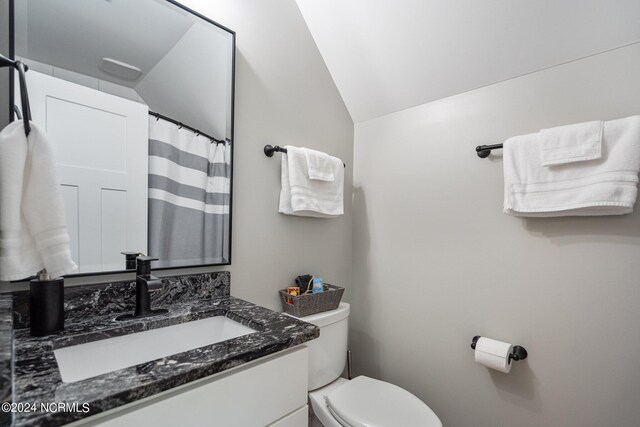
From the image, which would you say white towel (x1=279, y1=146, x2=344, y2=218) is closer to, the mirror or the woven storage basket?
the mirror

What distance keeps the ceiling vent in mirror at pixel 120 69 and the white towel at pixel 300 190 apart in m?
0.63

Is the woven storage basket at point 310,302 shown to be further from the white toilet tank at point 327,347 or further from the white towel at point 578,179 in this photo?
the white towel at point 578,179

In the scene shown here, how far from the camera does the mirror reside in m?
0.89

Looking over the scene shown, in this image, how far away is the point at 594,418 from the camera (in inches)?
43.8

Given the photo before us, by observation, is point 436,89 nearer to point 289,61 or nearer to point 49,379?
point 289,61

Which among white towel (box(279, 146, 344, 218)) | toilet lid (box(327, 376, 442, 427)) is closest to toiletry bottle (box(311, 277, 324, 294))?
white towel (box(279, 146, 344, 218))

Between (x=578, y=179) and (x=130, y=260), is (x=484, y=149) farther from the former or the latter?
(x=130, y=260)

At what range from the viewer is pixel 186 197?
1.16 m

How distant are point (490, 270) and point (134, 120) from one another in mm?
1541

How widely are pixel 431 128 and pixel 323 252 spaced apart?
2.83ft

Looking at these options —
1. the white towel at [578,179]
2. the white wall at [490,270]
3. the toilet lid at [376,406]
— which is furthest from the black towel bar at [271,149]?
the toilet lid at [376,406]

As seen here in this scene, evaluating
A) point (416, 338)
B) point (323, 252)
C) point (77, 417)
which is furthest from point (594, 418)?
point (77, 417)

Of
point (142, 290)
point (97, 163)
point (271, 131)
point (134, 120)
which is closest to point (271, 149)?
point (271, 131)

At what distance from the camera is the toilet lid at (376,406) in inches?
43.7
